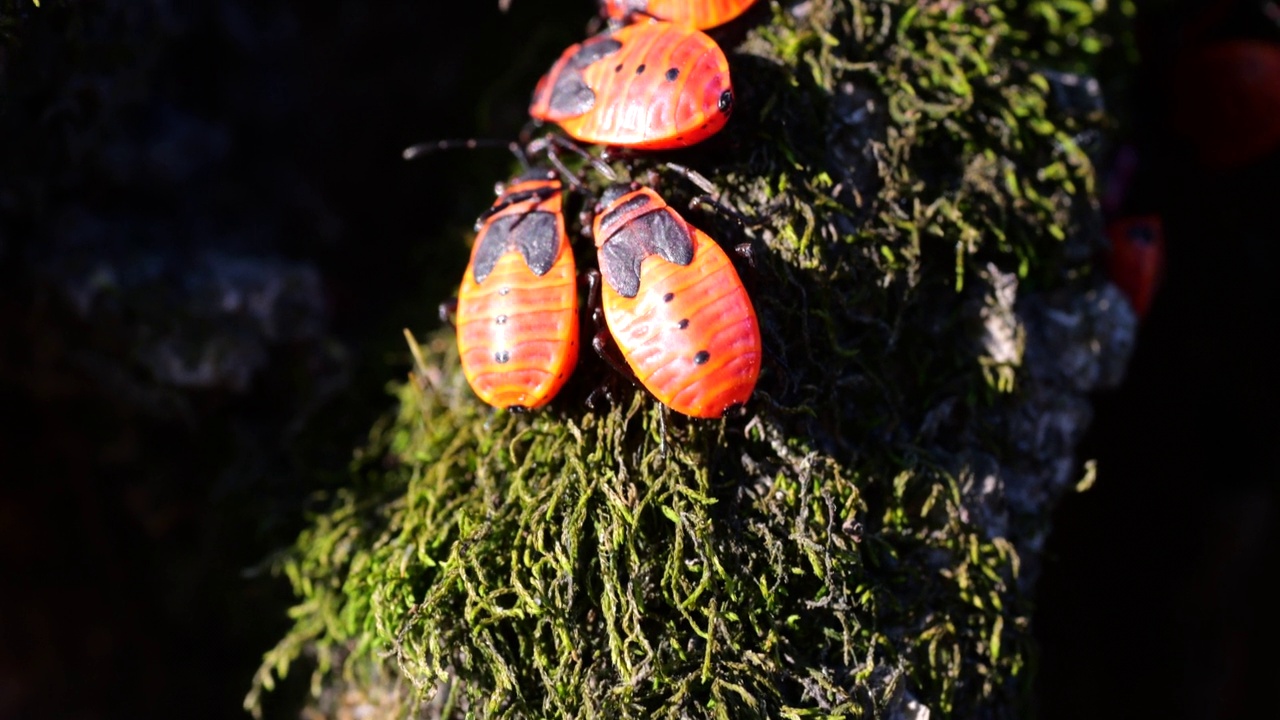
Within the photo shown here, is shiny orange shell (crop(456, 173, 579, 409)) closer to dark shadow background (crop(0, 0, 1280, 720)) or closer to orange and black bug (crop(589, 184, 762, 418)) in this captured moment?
orange and black bug (crop(589, 184, 762, 418))

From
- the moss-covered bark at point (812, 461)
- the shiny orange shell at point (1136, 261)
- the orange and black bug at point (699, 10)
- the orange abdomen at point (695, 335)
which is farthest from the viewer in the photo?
the shiny orange shell at point (1136, 261)

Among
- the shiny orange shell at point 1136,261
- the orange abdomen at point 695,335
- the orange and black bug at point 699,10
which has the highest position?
the orange and black bug at point 699,10

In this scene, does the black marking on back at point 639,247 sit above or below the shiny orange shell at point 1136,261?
above

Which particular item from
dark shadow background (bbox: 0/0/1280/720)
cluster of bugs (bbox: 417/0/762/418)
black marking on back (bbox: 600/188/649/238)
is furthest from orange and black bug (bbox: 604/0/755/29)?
dark shadow background (bbox: 0/0/1280/720)

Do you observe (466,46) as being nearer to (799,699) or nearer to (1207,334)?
(799,699)

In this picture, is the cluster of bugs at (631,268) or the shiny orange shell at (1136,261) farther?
the shiny orange shell at (1136,261)

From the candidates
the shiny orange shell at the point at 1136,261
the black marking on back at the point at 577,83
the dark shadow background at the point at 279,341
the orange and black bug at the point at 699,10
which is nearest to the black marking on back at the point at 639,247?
the black marking on back at the point at 577,83

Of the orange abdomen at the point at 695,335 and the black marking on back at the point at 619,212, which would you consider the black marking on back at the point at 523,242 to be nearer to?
the black marking on back at the point at 619,212

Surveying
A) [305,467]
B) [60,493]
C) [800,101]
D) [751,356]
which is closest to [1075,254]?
[800,101]
